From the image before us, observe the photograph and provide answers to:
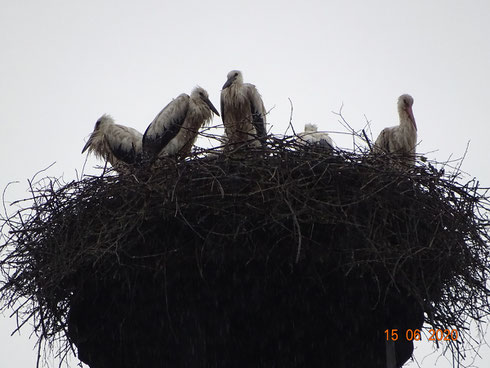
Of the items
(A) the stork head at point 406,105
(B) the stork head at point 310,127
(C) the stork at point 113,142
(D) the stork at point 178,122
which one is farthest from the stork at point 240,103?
(A) the stork head at point 406,105

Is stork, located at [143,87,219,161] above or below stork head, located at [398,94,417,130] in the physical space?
below

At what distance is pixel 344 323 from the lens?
4688 millimetres

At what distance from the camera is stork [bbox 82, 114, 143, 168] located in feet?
24.6

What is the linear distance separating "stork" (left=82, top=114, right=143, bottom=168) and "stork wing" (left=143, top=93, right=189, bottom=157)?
240 mm

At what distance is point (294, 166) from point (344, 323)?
944 mm

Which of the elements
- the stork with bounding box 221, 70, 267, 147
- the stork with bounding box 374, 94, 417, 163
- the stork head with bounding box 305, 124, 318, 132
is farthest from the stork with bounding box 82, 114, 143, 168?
the stork with bounding box 374, 94, 417, 163

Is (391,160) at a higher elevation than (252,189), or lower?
higher

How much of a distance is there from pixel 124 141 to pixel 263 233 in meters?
3.24

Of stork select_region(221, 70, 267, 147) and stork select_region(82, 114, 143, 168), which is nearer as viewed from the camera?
stork select_region(221, 70, 267, 147)

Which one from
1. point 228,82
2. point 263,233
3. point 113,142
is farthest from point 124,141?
point 263,233

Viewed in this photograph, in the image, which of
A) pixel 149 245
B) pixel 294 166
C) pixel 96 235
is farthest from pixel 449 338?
pixel 96 235

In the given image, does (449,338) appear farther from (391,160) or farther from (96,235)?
(96,235)

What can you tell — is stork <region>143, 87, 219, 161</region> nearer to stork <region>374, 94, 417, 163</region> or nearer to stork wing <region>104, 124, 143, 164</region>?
stork wing <region>104, 124, 143, 164</region>
